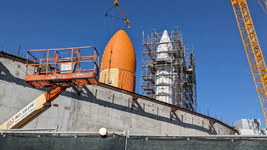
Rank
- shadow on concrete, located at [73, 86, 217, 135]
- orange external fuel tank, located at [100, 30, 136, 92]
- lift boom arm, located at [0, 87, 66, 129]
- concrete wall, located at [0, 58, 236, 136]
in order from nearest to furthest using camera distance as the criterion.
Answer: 1. lift boom arm, located at [0, 87, 66, 129]
2. concrete wall, located at [0, 58, 236, 136]
3. shadow on concrete, located at [73, 86, 217, 135]
4. orange external fuel tank, located at [100, 30, 136, 92]

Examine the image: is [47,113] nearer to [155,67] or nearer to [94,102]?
[94,102]

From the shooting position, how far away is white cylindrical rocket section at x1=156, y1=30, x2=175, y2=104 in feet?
134

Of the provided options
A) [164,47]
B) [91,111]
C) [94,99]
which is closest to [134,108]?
[94,99]

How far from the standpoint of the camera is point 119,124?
2355 centimetres

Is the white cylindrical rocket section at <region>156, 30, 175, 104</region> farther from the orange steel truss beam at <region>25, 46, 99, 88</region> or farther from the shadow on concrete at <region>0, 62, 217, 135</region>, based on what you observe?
the orange steel truss beam at <region>25, 46, 99, 88</region>

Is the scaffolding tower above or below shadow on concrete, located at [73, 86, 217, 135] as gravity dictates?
above

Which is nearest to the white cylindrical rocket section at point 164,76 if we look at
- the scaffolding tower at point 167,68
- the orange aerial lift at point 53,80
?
the scaffolding tower at point 167,68

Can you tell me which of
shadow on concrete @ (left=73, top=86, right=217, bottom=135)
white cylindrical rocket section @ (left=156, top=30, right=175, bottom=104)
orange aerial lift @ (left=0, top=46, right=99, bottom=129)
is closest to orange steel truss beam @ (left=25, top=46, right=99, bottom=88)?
orange aerial lift @ (left=0, top=46, right=99, bottom=129)

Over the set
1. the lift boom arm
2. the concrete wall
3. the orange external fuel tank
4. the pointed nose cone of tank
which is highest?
the pointed nose cone of tank

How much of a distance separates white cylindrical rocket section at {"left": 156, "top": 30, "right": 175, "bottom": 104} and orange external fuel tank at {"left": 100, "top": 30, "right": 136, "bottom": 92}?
1016 cm

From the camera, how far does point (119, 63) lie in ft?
104

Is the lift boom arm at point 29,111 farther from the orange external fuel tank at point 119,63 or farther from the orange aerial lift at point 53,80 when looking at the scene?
the orange external fuel tank at point 119,63

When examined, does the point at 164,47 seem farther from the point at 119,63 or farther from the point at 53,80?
the point at 53,80

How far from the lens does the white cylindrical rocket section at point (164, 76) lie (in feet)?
134
